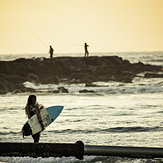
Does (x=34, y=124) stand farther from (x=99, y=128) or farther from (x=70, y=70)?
(x=70, y=70)

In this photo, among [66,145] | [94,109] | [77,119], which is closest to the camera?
[66,145]

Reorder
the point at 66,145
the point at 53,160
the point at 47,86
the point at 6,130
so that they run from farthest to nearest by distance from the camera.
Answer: the point at 47,86, the point at 6,130, the point at 53,160, the point at 66,145

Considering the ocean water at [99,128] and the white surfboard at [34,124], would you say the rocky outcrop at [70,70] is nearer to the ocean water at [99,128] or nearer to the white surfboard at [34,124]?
the ocean water at [99,128]

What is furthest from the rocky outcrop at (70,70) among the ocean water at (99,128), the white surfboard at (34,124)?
the white surfboard at (34,124)

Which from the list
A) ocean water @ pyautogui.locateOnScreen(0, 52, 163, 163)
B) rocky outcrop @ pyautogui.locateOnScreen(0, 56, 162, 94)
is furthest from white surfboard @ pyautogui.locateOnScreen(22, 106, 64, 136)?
rocky outcrop @ pyautogui.locateOnScreen(0, 56, 162, 94)

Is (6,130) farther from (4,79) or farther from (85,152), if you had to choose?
(4,79)

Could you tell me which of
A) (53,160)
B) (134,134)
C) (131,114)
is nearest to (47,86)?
(131,114)

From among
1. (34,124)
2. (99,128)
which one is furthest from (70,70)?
(34,124)

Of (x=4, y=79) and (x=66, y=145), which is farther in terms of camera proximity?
(x=4, y=79)

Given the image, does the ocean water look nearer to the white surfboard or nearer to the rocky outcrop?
the white surfboard

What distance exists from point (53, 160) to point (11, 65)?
3141 centimetres

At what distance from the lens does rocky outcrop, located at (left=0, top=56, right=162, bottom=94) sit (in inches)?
1361

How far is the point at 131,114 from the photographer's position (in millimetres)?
12539

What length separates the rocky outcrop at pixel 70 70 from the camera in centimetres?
3456
